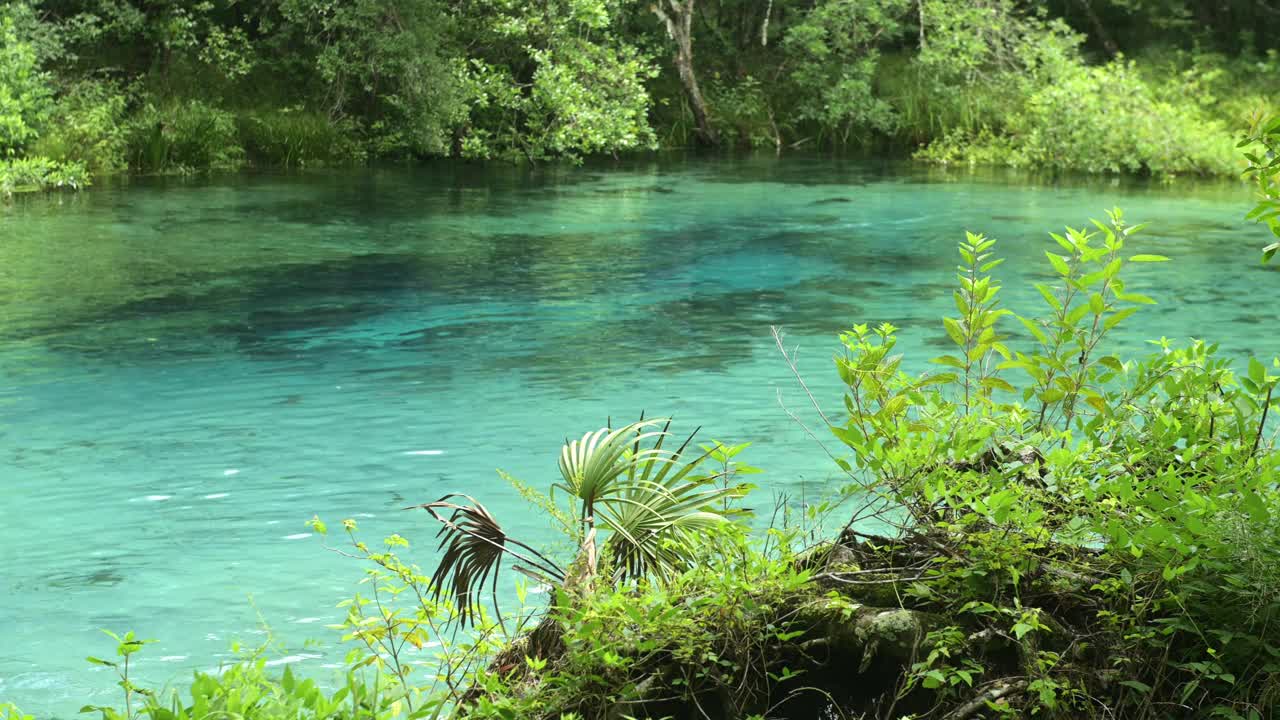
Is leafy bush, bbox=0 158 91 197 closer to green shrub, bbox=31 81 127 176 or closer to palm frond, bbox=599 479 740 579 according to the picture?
green shrub, bbox=31 81 127 176

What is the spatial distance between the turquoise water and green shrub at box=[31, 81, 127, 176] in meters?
1.60

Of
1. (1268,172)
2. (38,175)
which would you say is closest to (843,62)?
(38,175)

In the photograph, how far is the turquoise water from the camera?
613cm

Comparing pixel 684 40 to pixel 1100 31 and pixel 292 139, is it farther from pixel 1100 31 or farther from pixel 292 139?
pixel 1100 31

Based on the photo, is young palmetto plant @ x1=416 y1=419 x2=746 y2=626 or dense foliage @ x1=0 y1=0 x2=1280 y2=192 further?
dense foliage @ x1=0 y1=0 x2=1280 y2=192

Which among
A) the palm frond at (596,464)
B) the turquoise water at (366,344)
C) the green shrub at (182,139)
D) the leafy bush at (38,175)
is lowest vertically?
the turquoise water at (366,344)

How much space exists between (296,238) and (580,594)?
44.8ft

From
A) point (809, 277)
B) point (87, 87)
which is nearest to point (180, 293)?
point (809, 277)

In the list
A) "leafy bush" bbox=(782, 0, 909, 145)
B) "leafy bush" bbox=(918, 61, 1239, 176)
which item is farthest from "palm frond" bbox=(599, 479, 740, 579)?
"leafy bush" bbox=(782, 0, 909, 145)

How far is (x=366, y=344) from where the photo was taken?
11.0 m

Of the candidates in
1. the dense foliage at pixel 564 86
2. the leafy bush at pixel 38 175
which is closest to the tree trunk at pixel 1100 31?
the dense foliage at pixel 564 86

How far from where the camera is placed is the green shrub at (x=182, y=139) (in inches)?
920

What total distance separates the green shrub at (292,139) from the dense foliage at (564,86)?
4 centimetres

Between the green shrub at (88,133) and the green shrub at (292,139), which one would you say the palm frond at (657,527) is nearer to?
the green shrub at (88,133)
